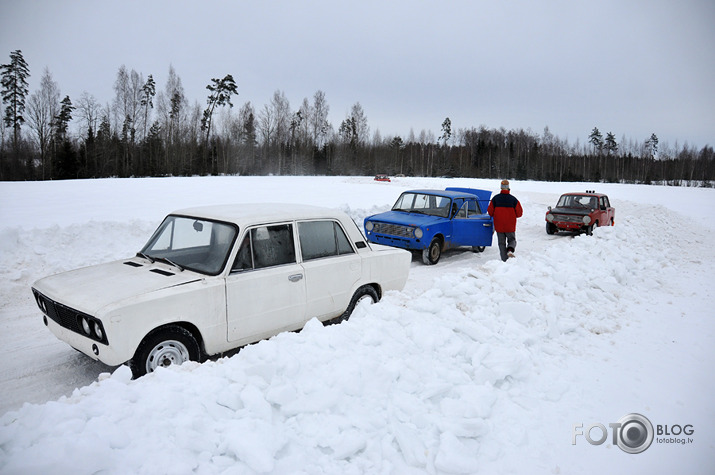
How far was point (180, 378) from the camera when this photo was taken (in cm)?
304

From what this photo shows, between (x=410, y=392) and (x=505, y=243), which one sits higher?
(x=505, y=243)

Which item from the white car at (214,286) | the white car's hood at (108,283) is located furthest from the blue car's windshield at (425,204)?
the white car's hood at (108,283)

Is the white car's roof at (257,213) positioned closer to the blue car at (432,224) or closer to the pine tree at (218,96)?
the blue car at (432,224)

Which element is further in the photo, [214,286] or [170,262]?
[170,262]

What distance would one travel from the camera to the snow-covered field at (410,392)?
2449 millimetres

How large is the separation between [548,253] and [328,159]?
7167cm

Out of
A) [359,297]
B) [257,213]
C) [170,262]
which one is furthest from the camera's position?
[359,297]

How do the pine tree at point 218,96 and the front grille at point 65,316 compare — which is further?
the pine tree at point 218,96

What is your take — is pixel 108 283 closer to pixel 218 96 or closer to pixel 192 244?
pixel 192 244

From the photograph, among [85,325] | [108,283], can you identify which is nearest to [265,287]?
[108,283]

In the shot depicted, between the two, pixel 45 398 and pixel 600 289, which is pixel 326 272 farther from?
pixel 600 289

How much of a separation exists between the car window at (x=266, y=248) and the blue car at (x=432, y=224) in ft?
17.6

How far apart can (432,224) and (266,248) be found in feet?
19.9

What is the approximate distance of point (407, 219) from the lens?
10359 millimetres
